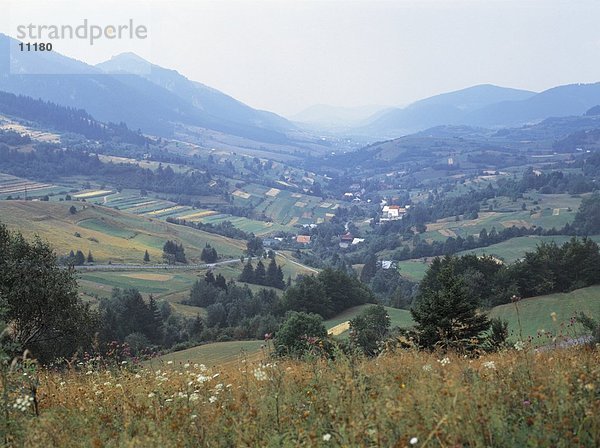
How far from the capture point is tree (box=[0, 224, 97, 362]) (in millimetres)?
23047

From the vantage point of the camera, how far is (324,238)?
189m

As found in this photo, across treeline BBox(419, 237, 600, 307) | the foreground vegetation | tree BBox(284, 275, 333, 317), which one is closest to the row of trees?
tree BBox(284, 275, 333, 317)

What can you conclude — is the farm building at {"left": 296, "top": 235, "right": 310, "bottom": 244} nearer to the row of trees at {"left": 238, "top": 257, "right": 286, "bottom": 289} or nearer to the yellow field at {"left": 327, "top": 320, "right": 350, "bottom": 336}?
the row of trees at {"left": 238, "top": 257, "right": 286, "bottom": 289}

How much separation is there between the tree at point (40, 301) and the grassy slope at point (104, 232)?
8856 centimetres

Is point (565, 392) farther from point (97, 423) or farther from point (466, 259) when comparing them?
point (466, 259)

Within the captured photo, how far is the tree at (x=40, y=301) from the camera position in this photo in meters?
23.0

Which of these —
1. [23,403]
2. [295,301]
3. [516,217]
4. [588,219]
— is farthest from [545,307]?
[516,217]

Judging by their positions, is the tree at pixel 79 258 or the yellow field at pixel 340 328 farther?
the tree at pixel 79 258

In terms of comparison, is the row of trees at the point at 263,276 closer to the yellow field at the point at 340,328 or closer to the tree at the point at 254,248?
the tree at the point at 254,248

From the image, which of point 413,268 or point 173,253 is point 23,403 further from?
point 413,268

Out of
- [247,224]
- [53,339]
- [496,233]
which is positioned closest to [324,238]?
[247,224]

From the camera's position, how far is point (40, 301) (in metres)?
23.7

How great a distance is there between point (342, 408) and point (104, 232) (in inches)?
5469

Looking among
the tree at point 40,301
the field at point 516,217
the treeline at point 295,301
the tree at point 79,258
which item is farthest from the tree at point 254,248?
the tree at point 40,301
